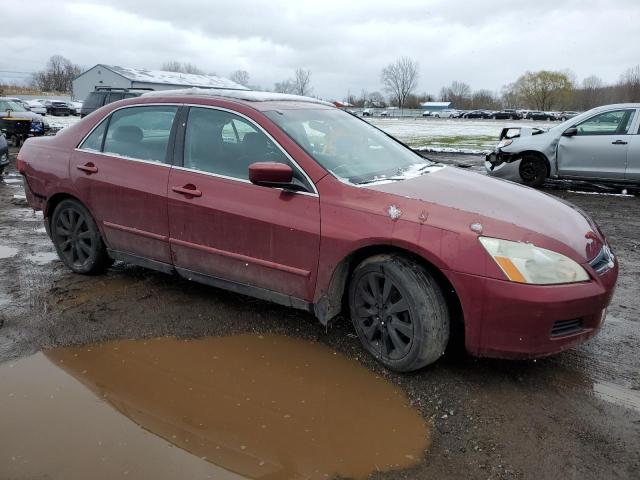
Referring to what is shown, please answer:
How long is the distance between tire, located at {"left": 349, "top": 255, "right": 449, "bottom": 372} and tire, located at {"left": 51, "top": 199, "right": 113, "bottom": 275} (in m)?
2.48

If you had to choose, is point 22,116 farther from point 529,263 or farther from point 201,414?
point 529,263

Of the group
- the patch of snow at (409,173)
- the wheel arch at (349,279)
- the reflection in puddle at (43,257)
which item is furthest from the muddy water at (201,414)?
the reflection in puddle at (43,257)

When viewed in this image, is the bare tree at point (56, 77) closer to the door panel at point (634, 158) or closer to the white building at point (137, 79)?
the white building at point (137, 79)

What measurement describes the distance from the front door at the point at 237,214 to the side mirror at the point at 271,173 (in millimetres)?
99

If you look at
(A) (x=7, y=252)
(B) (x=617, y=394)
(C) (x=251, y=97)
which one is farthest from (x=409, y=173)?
(A) (x=7, y=252)

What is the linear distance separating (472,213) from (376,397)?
115 cm

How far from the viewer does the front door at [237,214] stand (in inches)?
136

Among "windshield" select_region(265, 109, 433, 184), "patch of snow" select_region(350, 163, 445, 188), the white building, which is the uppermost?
the white building

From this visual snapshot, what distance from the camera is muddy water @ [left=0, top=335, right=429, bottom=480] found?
2.51 m

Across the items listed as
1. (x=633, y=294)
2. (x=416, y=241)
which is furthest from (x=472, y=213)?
(x=633, y=294)

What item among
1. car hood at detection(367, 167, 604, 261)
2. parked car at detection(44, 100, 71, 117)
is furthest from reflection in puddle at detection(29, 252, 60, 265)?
parked car at detection(44, 100, 71, 117)

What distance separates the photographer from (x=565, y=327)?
9.73 ft

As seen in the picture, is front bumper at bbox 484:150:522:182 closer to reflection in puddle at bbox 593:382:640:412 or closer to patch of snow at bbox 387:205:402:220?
reflection in puddle at bbox 593:382:640:412

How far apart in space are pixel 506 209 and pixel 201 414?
6.75 ft
